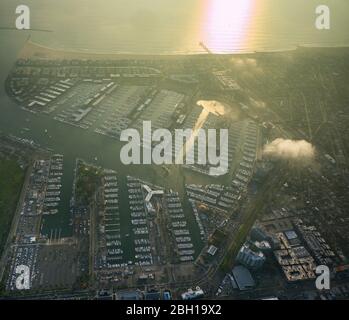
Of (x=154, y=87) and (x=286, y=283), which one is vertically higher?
(x=154, y=87)

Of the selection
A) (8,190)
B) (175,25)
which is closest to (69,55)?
(175,25)

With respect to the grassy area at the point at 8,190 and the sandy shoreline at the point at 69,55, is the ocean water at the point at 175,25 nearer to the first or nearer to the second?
the sandy shoreline at the point at 69,55

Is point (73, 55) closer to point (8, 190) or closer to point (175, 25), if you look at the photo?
point (175, 25)

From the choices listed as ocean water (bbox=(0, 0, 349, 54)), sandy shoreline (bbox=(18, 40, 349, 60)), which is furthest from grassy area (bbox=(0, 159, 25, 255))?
ocean water (bbox=(0, 0, 349, 54))

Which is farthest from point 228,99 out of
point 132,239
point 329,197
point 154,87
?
Result: point 132,239

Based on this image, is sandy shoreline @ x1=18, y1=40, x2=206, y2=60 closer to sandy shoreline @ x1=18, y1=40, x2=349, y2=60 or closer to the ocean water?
sandy shoreline @ x1=18, y1=40, x2=349, y2=60

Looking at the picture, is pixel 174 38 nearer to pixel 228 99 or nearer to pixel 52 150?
pixel 228 99
